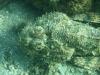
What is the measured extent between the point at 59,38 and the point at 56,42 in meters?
0.08

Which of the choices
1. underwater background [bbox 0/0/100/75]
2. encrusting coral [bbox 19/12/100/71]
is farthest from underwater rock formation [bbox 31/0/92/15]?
encrusting coral [bbox 19/12/100/71]

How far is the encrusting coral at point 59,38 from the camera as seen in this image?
3.63 metres

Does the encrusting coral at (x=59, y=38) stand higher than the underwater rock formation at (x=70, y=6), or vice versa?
the underwater rock formation at (x=70, y=6)

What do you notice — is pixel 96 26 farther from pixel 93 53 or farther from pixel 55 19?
pixel 55 19

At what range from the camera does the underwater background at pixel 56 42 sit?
365 centimetres

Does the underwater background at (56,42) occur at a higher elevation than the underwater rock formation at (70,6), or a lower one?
lower

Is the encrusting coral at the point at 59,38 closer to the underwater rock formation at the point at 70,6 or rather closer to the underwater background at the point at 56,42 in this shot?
the underwater background at the point at 56,42

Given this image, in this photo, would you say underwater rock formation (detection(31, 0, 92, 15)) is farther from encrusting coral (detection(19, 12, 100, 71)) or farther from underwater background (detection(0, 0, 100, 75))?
encrusting coral (detection(19, 12, 100, 71))

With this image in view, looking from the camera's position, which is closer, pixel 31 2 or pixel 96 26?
pixel 96 26

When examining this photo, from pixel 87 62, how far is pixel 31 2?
1.53 m

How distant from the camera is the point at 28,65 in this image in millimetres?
4047

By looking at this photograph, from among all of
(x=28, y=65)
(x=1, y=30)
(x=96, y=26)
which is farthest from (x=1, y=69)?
(x=96, y=26)

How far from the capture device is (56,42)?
363 cm

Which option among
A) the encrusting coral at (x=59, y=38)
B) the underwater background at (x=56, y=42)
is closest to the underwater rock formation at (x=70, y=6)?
the underwater background at (x=56, y=42)
